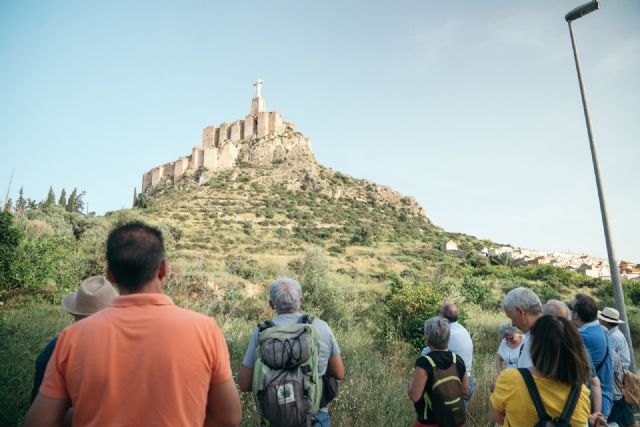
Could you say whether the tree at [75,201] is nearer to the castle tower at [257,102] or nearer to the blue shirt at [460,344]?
the castle tower at [257,102]

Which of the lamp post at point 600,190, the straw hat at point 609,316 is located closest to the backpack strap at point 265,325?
the straw hat at point 609,316

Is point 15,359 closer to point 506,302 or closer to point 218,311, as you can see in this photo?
point 218,311

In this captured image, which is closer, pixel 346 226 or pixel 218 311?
pixel 218 311

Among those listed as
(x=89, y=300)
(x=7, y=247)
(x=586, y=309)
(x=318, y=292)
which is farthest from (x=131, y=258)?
(x=318, y=292)

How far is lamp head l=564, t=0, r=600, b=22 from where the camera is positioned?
699 cm

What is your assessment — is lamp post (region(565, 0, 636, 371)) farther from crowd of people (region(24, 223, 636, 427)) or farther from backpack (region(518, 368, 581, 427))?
backpack (region(518, 368, 581, 427))

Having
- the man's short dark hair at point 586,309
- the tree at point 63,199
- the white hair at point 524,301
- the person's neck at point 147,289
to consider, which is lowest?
the man's short dark hair at point 586,309

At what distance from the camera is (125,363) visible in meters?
1.53

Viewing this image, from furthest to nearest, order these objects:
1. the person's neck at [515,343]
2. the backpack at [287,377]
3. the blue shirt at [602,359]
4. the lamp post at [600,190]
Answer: the lamp post at [600,190]
the person's neck at [515,343]
the blue shirt at [602,359]
the backpack at [287,377]

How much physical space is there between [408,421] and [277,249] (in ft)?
94.2

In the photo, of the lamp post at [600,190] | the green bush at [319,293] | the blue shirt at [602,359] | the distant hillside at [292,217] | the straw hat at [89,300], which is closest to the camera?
the straw hat at [89,300]

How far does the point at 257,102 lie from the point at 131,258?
77.0 metres

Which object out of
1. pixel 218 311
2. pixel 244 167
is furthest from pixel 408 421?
pixel 244 167

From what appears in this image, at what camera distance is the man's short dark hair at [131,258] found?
1.72m
